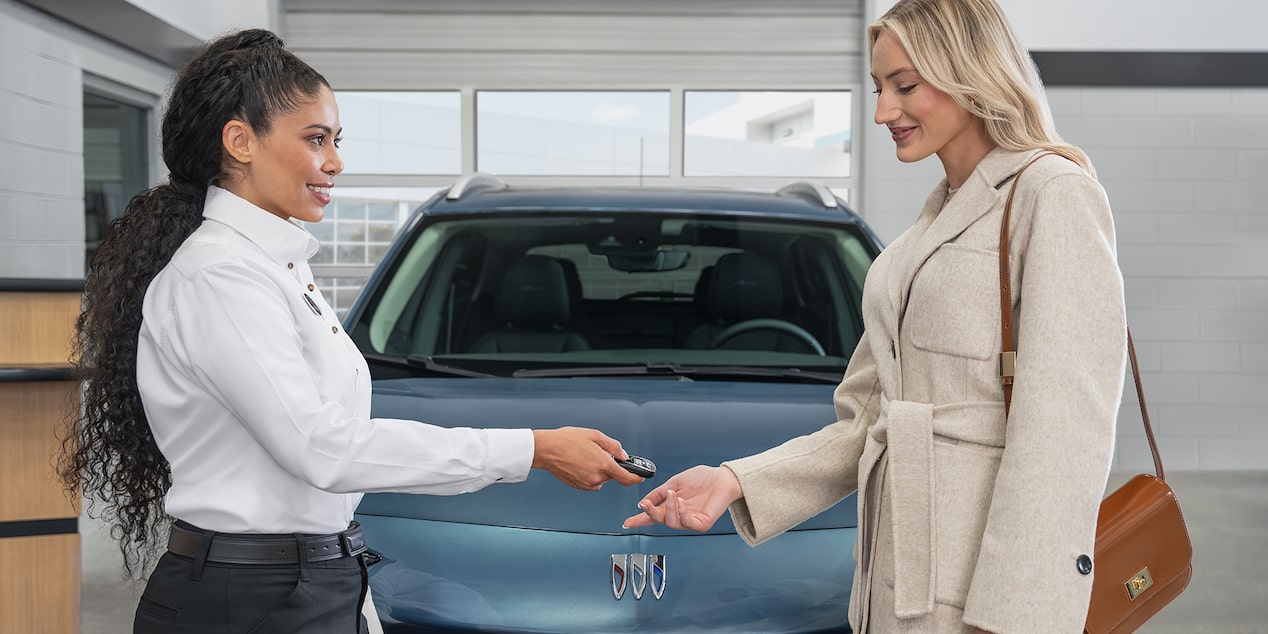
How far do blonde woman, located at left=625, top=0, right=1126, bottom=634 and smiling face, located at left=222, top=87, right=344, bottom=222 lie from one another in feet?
2.54

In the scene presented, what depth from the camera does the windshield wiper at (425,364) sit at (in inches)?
105

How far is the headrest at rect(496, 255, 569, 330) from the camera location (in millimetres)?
3336

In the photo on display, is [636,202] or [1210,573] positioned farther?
[1210,573]

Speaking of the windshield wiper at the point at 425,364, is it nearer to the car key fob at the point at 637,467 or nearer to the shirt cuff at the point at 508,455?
the car key fob at the point at 637,467

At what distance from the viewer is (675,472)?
208cm

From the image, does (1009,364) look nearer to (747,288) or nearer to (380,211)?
(747,288)

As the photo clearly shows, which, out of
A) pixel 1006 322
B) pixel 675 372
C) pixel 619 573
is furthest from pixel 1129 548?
pixel 675 372

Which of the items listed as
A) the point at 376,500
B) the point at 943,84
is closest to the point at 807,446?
the point at 943,84

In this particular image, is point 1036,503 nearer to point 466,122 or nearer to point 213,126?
point 213,126

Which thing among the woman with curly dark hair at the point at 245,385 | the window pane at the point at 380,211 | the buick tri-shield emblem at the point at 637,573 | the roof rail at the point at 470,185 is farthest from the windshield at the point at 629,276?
the window pane at the point at 380,211

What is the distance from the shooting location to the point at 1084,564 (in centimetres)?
126

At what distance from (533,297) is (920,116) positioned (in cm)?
201

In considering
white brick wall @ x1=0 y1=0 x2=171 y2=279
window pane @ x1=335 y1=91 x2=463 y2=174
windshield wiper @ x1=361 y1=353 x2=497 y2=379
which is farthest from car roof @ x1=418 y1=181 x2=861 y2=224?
window pane @ x1=335 y1=91 x2=463 y2=174

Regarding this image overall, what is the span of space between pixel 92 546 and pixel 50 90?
242 centimetres
